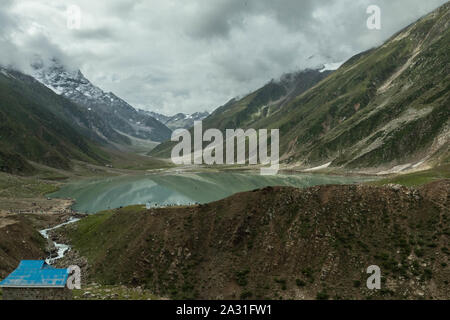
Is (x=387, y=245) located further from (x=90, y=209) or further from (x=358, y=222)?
(x=90, y=209)
